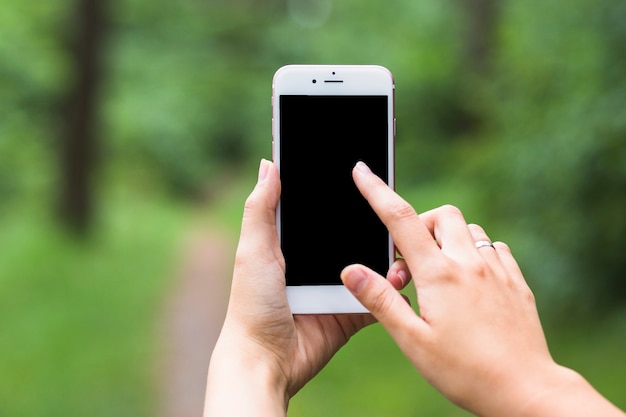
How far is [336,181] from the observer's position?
231 cm

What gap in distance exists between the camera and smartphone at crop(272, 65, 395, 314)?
2.28m

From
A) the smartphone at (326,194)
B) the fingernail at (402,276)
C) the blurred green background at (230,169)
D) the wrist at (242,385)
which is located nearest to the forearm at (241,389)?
the wrist at (242,385)

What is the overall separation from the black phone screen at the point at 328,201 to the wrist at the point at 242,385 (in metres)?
0.32

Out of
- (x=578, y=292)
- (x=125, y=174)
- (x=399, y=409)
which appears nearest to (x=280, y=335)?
(x=399, y=409)

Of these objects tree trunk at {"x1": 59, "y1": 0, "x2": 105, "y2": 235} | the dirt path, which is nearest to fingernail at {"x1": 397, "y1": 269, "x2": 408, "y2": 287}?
the dirt path

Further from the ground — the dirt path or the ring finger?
the ring finger

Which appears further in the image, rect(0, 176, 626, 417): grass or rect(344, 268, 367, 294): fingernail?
rect(0, 176, 626, 417): grass

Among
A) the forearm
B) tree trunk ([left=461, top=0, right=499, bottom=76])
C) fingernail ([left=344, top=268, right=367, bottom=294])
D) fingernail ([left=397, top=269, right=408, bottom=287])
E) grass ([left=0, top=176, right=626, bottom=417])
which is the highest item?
tree trunk ([left=461, top=0, right=499, bottom=76])

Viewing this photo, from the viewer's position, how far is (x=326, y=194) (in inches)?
90.5

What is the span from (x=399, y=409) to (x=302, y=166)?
11.6ft

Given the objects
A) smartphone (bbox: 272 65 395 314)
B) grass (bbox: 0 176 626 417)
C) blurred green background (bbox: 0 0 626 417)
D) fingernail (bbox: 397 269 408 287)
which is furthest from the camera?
blurred green background (bbox: 0 0 626 417)

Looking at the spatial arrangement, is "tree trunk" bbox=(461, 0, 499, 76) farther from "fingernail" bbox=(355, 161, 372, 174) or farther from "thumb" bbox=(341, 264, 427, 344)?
"thumb" bbox=(341, 264, 427, 344)

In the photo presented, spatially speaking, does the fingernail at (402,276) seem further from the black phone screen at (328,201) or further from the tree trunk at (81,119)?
the tree trunk at (81,119)

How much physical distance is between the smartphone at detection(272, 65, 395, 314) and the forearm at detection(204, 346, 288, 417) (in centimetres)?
29
